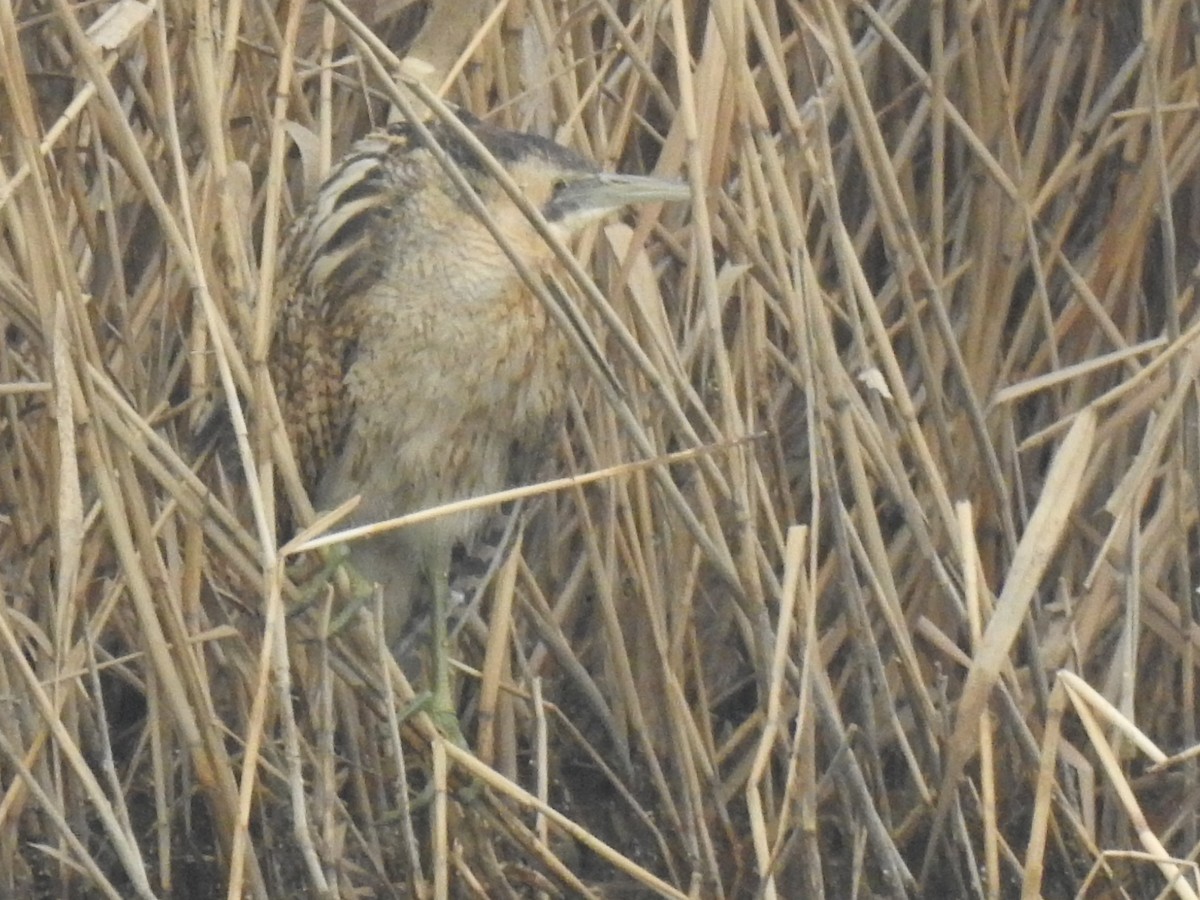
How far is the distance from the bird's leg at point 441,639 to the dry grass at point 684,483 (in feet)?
0.11

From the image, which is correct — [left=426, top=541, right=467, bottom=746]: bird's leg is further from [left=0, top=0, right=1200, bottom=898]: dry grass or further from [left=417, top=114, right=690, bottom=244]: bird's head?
[left=417, top=114, right=690, bottom=244]: bird's head

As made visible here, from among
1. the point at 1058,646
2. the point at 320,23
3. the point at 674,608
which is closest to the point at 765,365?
the point at 674,608

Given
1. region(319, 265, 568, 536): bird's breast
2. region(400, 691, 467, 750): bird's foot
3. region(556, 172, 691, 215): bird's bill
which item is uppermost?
region(556, 172, 691, 215): bird's bill

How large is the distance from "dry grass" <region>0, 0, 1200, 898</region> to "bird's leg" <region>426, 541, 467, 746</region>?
0.03 meters

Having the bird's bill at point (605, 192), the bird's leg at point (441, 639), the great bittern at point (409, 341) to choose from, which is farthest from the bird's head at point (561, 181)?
the bird's leg at point (441, 639)

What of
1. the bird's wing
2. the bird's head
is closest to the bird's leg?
the bird's wing

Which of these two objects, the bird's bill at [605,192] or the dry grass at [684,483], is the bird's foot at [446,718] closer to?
the dry grass at [684,483]

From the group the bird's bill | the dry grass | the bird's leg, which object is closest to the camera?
the dry grass

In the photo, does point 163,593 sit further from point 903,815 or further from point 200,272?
point 903,815

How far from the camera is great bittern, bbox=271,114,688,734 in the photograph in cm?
220

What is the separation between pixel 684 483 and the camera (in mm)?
2518

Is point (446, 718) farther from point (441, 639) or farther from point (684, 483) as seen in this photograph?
point (684, 483)

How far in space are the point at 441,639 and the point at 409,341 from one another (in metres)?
0.37

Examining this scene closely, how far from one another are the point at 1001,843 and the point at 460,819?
0.56 m
